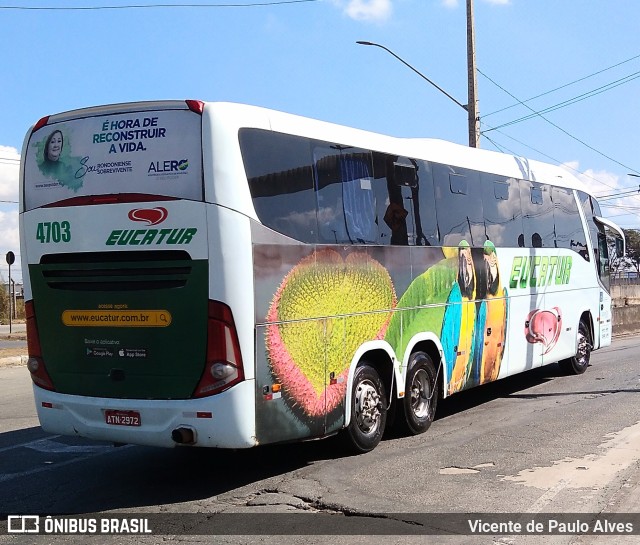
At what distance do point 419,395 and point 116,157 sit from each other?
4660 mm

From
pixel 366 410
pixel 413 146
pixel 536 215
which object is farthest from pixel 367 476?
pixel 536 215

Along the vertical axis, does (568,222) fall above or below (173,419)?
above

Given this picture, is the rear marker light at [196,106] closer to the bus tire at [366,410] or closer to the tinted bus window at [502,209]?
the bus tire at [366,410]

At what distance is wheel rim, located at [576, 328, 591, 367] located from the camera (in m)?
15.2

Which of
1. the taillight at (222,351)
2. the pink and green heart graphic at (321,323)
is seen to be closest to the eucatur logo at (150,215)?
the taillight at (222,351)

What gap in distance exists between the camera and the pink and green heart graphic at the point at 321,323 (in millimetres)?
7445

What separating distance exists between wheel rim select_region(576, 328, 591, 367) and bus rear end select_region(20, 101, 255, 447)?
9.82 meters

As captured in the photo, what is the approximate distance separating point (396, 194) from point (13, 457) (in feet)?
16.7

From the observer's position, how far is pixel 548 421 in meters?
10.4

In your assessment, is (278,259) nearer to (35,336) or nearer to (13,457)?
(35,336)

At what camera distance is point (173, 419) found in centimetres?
706

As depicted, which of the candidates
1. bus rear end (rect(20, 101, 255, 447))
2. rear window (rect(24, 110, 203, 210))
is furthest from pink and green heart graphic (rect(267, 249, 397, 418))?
rear window (rect(24, 110, 203, 210))

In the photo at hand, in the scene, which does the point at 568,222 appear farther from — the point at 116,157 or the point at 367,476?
the point at 116,157

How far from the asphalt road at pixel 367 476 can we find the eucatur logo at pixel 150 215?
7.85 feet
